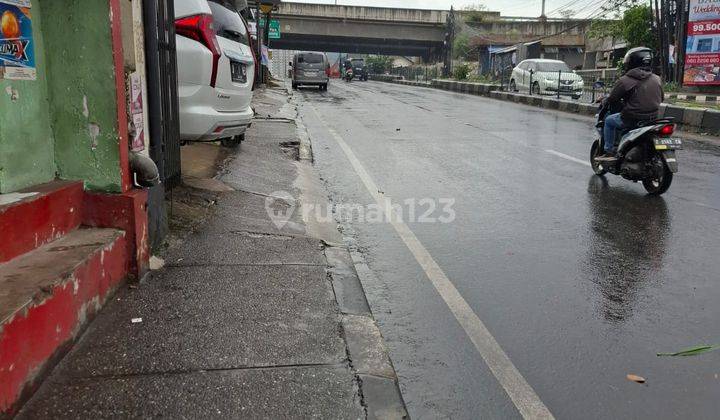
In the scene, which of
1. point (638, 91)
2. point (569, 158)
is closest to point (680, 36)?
point (569, 158)

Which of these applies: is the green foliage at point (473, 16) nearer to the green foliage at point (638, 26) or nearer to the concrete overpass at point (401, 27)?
the concrete overpass at point (401, 27)

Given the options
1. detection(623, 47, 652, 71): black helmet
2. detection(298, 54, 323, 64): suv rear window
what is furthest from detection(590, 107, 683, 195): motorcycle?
detection(298, 54, 323, 64): suv rear window

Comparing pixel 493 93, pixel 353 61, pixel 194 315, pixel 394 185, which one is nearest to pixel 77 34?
pixel 194 315

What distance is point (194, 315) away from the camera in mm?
3709

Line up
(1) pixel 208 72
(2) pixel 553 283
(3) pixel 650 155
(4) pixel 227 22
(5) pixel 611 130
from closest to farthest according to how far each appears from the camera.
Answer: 1. (2) pixel 553 283
2. (1) pixel 208 72
3. (4) pixel 227 22
4. (3) pixel 650 155
5. (5) pixel 611 130

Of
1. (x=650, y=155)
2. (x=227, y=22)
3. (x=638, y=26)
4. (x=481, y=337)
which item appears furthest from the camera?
(x=638, y=26)

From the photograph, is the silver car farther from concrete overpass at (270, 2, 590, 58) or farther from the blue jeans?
the blue jeans

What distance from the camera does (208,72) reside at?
6.18 meters

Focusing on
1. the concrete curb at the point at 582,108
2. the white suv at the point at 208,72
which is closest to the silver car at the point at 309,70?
the concrete curb at the point at 582,108

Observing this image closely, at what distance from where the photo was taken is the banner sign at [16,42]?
3354mm

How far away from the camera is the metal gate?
15.8 ft

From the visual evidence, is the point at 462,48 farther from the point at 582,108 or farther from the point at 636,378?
the point at 636,378

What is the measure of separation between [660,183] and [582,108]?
45.7 feet

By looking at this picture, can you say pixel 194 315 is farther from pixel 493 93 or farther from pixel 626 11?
pixel 626 11
